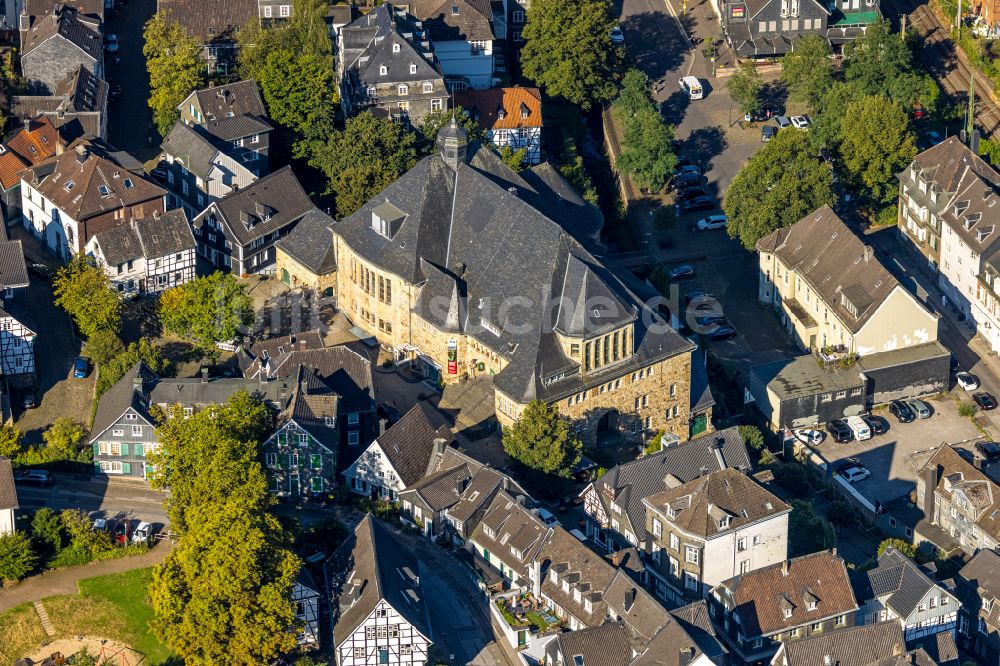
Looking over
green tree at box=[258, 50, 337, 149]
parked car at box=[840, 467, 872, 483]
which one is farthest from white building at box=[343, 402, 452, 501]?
green tree at box=[258, 50, 337, 149]

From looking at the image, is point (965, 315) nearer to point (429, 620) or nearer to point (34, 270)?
point (429, 620)

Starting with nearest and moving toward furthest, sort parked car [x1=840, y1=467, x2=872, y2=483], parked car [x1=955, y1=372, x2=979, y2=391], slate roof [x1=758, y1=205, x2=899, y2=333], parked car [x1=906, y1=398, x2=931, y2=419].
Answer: parked car [x1=840, y1=467, x2=872, y2=483], parked car [x1=906, y1=398, x2=931, y2=419], slate roof [x1=758, y1=205, x2=899, y2=333], parked car [x1=955, y1=372, x2=979, y2=391]

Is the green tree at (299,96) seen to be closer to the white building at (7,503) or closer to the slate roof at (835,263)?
the slate roof at (835,263)

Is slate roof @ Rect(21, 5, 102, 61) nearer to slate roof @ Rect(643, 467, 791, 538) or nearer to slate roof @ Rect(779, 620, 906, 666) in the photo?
slate roof @ Rect(643, 467, 791, 538)

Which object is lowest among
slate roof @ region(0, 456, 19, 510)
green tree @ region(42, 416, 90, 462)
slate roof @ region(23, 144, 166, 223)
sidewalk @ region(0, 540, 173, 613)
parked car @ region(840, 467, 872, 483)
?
parked car @ region(840, 467, 872, 483)

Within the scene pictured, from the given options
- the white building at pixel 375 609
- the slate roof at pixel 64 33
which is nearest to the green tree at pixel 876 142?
the slate roof at pixel 64 33

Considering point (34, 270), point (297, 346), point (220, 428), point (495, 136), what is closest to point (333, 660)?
point (220, 428)
